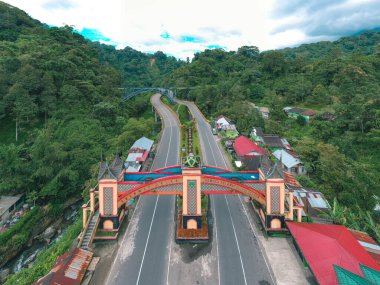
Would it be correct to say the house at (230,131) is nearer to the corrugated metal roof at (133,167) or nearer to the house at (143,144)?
the house at (143,144)

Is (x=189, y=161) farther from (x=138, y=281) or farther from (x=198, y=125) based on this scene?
(x=198, y=125)

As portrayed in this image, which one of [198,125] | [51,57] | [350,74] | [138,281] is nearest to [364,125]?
[350,74]

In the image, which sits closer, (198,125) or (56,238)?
(56,238)

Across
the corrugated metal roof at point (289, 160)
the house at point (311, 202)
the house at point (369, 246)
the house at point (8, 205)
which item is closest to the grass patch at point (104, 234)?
the house at point (8, 205)

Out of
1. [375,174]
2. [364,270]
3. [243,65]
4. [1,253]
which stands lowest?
[1,253]

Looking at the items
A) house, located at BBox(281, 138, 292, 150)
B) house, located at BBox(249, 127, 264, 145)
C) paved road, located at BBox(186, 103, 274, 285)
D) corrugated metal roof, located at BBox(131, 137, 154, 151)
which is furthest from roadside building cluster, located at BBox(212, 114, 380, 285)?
corrugated metal roof, located at BBox(131, 137, 154, 151)

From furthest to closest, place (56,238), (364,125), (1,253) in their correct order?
(364,125) < (56,238) < (1,253)
